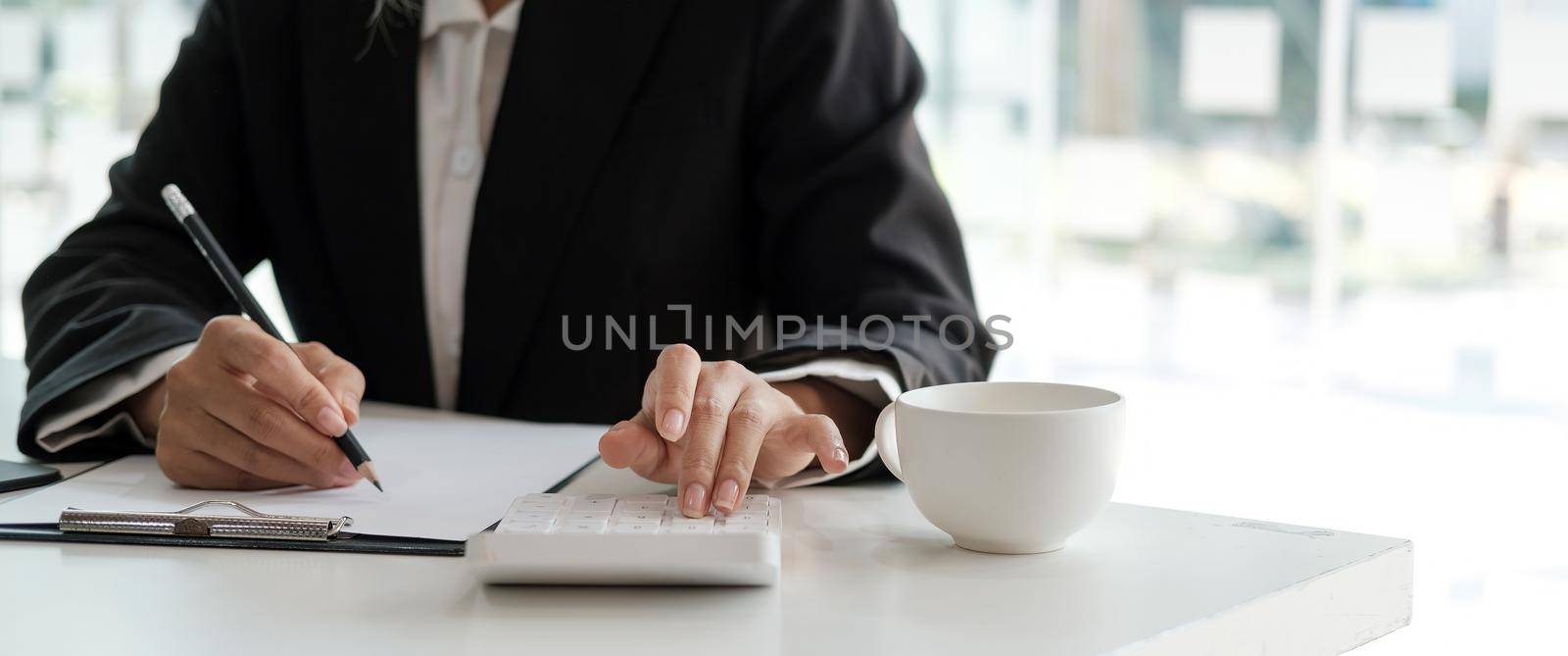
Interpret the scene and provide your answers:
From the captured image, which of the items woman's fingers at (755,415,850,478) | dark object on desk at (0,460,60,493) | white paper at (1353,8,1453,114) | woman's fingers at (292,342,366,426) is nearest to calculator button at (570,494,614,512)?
woman's fingers at (755,415,850,478)

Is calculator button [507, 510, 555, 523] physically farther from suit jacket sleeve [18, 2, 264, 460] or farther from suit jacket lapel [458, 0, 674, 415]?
suit jacket lapel [458, 0, 674, 415]

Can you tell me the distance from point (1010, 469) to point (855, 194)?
0.56m

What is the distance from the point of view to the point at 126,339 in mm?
1019

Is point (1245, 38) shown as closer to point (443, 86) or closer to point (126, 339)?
point (443, 86)

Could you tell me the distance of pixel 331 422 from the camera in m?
0.83

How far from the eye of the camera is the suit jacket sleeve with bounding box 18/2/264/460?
3.31 ft

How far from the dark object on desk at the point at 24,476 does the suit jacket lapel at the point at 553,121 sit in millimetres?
471

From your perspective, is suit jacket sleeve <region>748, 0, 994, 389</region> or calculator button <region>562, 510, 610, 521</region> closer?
calculator button <region>562, 510, 610, 521</region>

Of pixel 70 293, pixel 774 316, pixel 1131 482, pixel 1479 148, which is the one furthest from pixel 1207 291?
pixel 70 293

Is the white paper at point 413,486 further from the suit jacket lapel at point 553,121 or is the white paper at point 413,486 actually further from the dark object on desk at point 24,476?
the suit jacket lapel at point 553,121

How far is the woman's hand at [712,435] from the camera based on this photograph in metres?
0.72

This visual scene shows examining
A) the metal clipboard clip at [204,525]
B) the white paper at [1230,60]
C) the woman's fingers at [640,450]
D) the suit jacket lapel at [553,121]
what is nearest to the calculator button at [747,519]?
the woman's fingers at [640,450]

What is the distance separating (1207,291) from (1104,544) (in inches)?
151

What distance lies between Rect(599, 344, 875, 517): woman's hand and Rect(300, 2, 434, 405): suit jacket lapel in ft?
1.98
